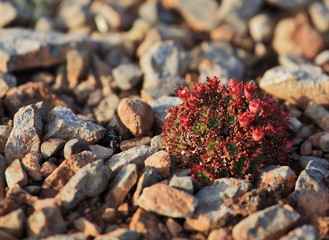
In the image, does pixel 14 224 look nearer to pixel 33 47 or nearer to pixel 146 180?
pixel 146 180

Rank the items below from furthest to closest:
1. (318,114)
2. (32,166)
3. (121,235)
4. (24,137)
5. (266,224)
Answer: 1. (318,114)
2. (24,137)
3. (32,166)
4. (266,224)
5. (121,235)

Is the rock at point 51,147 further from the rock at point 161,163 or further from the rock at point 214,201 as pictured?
the rock at point 214,201

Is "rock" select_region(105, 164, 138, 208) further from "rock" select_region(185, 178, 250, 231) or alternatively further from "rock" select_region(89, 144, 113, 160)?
"rock" select_region(185, 178, 250, 231)

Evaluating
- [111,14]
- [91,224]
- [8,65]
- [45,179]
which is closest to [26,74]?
[8,65]

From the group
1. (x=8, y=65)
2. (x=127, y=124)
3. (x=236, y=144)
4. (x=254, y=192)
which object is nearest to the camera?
(x=254, y=192)

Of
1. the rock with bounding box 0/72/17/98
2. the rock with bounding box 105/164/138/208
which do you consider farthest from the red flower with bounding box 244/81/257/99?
the rock with bounding box 0/72/17/98

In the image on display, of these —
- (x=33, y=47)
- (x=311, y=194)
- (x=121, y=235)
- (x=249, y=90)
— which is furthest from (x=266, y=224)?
(x=33, y=47)

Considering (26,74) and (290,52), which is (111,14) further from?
(290,52)
